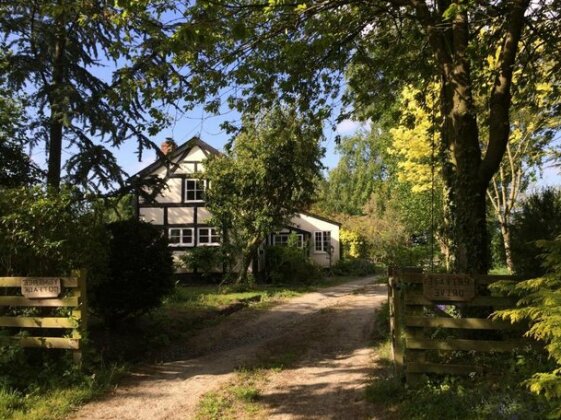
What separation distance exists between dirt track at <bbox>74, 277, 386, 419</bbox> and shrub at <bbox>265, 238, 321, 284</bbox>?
10.9 metres

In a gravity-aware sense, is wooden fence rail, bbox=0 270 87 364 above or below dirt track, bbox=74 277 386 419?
above

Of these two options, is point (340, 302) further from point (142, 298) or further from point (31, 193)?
point (31, 193)

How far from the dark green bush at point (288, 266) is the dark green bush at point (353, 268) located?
7387mm

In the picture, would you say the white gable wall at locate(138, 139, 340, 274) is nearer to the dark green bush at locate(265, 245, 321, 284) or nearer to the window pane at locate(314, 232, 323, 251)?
the dark green bush at locate(265, 245, 321, 284)

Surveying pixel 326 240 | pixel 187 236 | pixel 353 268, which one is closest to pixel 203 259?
pixel 187 236

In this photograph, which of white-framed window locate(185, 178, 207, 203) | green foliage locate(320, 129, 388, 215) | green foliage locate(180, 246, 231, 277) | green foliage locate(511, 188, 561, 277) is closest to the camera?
green foliage locate(511, 188, 561, 277)

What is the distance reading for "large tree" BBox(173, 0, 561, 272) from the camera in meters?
7.03

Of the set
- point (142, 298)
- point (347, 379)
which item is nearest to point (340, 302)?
point (142, 298)

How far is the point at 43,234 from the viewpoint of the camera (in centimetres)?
720

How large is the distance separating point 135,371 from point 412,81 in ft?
24.4

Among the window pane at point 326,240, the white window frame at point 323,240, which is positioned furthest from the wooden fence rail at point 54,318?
the window pane at point 326,240

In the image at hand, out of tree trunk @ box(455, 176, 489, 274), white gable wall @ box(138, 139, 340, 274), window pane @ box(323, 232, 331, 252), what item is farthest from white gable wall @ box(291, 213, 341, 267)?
tree trunk @ box(455, 176, 489, 274)

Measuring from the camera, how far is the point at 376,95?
9.84m

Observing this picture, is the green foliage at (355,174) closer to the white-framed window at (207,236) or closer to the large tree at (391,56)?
the white-framed window at (207,236)
